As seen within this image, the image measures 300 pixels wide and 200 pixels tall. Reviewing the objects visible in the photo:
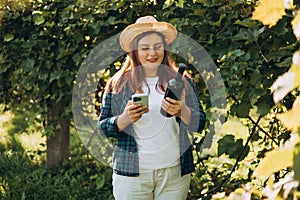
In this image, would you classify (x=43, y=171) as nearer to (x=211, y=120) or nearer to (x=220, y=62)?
(x=211, y=120)

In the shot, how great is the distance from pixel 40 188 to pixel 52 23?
1330mm

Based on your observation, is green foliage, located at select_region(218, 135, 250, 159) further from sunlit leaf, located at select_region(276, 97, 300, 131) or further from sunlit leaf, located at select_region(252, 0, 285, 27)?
sunlit leaf, located at select_region(276, 97, 300, 131)

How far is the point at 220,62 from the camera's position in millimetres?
3494

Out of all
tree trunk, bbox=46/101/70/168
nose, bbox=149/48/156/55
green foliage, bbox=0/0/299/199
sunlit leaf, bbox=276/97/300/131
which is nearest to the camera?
sunlit leaf, bbox=276/97/300/131

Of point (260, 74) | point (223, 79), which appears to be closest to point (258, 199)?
point (260, 74)

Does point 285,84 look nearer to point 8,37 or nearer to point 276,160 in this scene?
point 276,160

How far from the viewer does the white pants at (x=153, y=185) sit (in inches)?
117

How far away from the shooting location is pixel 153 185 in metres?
3.01

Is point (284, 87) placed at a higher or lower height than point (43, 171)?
higher

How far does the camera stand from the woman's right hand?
2840 mm

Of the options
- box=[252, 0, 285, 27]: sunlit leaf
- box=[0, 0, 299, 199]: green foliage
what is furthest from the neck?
box=[252, 0, 285, 27]: sunlit leaf

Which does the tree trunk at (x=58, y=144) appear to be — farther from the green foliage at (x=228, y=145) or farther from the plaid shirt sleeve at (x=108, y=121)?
the plaid shirt sleeve at (x=108, y=121)

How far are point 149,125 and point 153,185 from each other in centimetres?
29

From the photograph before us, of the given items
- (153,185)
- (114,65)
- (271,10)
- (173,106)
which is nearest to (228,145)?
(153,185)
